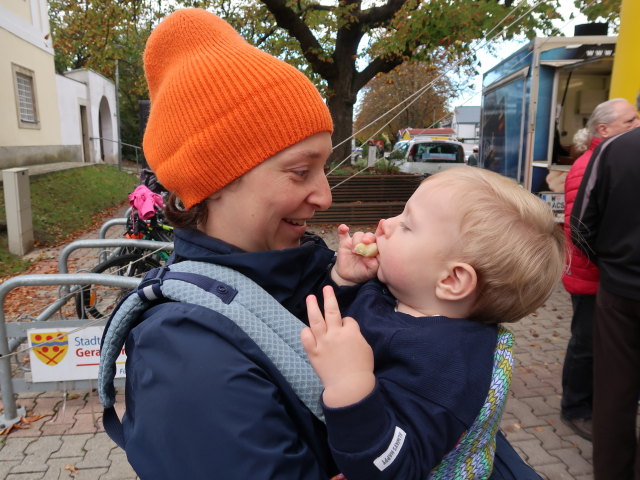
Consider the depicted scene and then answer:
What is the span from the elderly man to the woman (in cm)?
186

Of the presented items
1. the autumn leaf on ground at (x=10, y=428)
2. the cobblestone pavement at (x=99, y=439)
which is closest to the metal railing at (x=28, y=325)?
the autumn leaf on ground at (x=10, y=428)

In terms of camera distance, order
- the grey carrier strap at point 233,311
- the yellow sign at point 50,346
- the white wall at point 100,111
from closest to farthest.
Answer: the grey carrier strap at point 233,311, the yellow sign at point 50,346, the white wall at point 100,111

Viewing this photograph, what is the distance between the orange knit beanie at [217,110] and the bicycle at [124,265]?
2.91 meters

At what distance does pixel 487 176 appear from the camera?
1.28 metres

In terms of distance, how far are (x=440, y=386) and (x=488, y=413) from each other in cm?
16

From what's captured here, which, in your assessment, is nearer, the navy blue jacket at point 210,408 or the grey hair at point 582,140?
the navy blue jacket at point 210,408

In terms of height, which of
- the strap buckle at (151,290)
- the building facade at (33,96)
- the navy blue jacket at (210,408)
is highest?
the building facade at (33,96)

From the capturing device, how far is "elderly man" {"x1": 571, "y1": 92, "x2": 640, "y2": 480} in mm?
2506

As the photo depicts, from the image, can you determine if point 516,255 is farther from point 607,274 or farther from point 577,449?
point 577,449

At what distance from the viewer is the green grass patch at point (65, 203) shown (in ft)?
31.0

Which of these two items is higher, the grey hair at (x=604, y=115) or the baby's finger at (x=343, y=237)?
the grey hair at (x=604, y=115)

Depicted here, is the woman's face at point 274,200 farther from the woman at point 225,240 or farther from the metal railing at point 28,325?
the metal railing at point 28,325

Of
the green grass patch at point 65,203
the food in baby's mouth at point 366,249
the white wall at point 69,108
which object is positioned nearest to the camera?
the food in baby's mouth at point 366,249

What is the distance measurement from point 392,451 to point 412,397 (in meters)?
0.13
